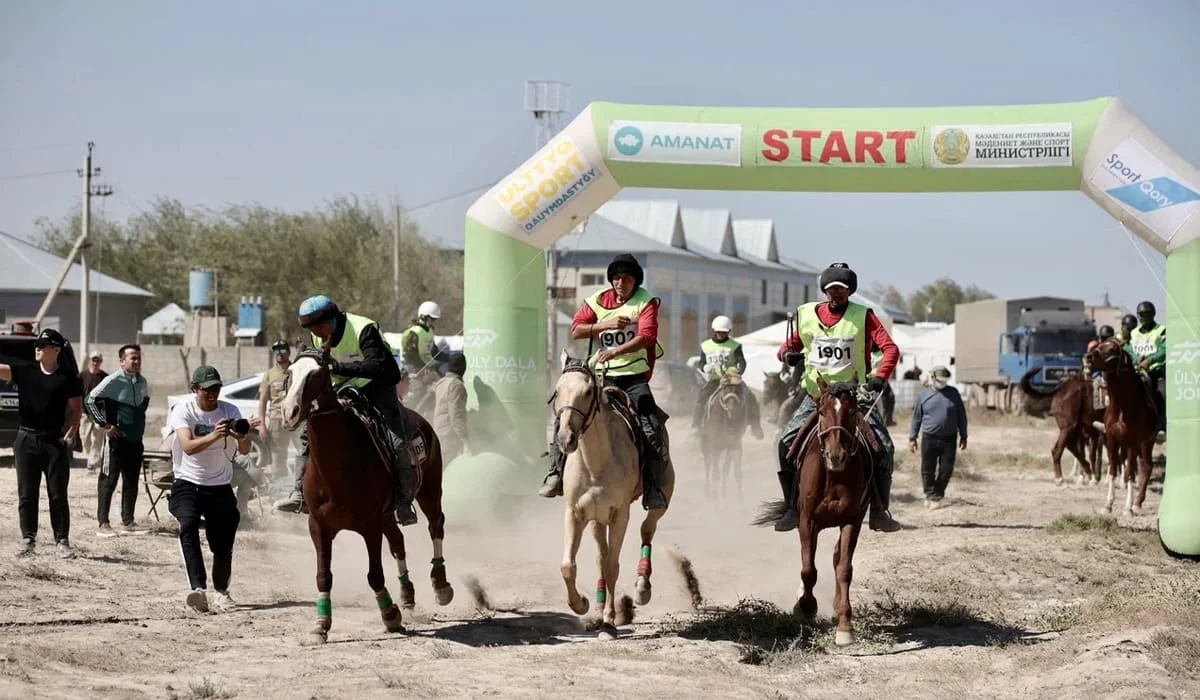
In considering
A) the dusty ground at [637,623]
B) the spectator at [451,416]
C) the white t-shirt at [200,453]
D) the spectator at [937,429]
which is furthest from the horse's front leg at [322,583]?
the spectator at [937,429]

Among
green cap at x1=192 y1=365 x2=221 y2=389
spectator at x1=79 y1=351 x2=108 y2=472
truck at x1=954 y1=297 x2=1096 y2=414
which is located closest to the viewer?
green cap at x1=192 y1=365 x2=221 y2=389

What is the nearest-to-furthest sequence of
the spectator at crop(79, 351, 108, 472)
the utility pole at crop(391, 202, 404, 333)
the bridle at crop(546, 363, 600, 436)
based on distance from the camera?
the bridle at crop(546, 363, 600, 436) < the spectator at crop(79, 351, 108, 472) < the utility pole at crop(391, 202, 404, 333)

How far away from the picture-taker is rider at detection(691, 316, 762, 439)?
21219mm

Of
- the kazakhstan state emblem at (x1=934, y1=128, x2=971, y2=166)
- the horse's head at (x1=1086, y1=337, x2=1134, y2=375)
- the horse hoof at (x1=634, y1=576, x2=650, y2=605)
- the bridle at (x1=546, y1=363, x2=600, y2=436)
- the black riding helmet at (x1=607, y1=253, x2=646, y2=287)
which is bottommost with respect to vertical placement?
the horse hoof at (x1=634, y1=576, x2=650, y2=605)

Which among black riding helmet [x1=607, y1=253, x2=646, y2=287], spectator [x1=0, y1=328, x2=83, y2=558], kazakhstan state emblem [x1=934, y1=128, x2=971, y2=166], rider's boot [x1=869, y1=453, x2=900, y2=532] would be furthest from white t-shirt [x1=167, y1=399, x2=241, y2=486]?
kazakhstan state emblem [x1=934, y1=128, x2=971, y2=166]

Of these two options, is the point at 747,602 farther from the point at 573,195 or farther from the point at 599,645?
the point at 573,195

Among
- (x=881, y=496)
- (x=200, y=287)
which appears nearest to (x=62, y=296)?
(x=200, y=287)

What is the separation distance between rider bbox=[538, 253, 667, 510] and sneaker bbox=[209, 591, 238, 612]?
2.65 m

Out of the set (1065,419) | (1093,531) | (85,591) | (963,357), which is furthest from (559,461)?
(963,357)

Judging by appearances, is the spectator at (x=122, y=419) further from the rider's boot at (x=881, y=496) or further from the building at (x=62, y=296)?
the building at (x=62, y=296)

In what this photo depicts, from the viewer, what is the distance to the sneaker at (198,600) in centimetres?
1132

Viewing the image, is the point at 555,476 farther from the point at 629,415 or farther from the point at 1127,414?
the point at 1127,414

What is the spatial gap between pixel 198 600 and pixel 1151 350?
1359cm

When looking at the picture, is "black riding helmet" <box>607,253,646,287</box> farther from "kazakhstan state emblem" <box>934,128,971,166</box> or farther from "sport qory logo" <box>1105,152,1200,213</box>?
"sport qory logo" <box>1105,152,1200,213</box>
